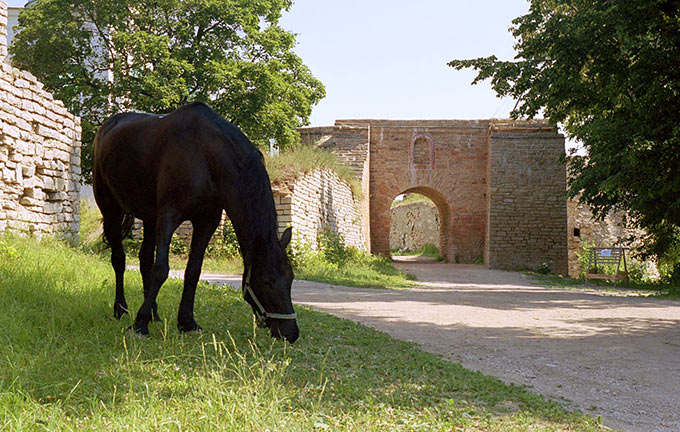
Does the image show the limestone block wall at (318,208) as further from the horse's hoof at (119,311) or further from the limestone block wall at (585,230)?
the limestone block wall at (585,230)

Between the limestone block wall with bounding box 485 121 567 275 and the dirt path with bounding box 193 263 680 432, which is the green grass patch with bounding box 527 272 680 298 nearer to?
the dirt path with bounding box 193 263 680 432

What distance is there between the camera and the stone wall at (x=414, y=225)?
32781 millimetres

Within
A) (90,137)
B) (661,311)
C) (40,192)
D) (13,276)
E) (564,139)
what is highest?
(564,139)

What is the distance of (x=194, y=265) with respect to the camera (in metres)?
3.95

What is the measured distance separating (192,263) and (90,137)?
12.8 meters

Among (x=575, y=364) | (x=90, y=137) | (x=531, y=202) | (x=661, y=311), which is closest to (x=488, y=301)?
(x=661, y=311)

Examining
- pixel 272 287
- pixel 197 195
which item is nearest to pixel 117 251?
pixel 197 195

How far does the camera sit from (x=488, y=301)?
8656mm

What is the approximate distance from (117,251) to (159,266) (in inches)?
39.6

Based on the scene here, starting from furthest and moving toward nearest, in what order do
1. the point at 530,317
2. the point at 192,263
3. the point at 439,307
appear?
the point at 439,307 → the point at 530,317 → the point at 192,263

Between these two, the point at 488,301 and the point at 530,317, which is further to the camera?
the point at 488,301

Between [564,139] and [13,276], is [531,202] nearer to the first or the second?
[564,139]

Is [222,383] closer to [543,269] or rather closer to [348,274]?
[348,274]

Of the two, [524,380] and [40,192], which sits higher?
[40,192]
